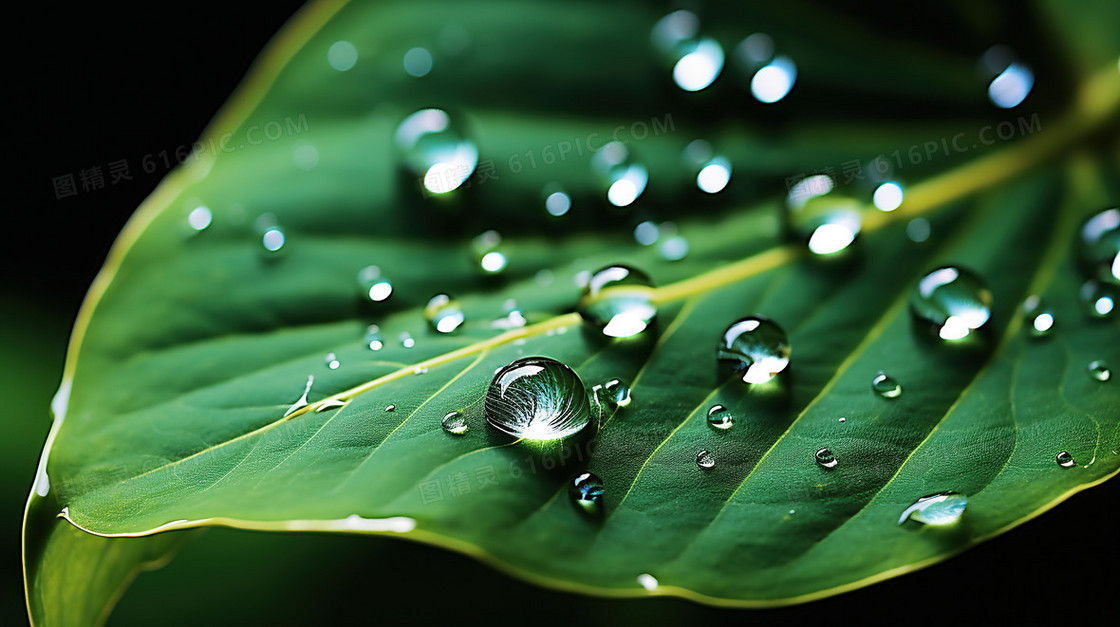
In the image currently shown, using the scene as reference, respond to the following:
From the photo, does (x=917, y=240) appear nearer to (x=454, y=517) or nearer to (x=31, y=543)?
(x=454, y=517)

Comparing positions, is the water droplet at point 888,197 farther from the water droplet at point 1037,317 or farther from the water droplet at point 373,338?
the water droplet at point 373,338

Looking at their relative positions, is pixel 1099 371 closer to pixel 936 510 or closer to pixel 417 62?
pixel 936 510

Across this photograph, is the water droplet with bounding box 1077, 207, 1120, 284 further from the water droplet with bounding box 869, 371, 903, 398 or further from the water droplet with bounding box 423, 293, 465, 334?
the water droplet with bounding box 423, 293, 465, 334

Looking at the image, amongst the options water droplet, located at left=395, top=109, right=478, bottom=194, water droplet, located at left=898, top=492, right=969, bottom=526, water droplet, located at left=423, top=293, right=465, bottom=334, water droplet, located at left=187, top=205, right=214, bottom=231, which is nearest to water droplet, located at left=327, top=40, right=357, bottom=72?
water droplet, located at left=395, top=109, right=478, bottom=194

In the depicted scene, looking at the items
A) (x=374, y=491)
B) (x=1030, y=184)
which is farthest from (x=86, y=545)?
(x=1030, y=184)

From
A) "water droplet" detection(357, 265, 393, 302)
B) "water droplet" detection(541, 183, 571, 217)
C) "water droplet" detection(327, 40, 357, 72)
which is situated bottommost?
"water droplet" detection(357, 265, 393, 302)

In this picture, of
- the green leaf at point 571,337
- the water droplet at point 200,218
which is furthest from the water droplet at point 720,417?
the water droplet at point 200,218

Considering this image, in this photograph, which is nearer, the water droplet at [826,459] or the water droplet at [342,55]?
the water droplet at [826,459]

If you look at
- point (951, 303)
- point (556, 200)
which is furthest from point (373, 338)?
point (951, 303)
